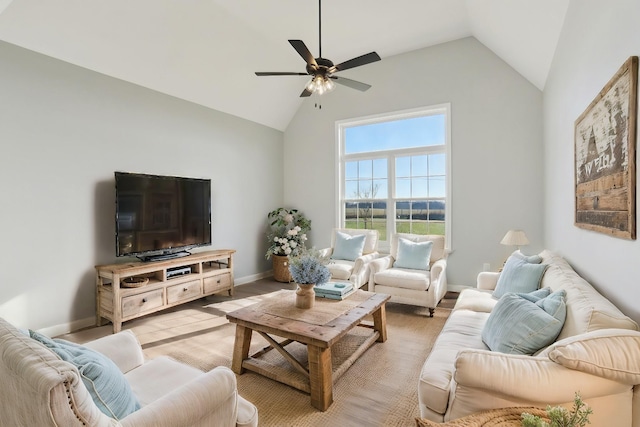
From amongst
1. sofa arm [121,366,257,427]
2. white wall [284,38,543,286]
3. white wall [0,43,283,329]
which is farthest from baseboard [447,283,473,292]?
white wall [0,43,283,329]

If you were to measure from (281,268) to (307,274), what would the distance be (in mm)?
2889

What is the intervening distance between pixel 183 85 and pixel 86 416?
4.13 m

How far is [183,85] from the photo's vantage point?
4.10 meters

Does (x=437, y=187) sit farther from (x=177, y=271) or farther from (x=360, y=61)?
(x=177, y=271)

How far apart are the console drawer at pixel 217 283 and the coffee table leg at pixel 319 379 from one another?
2.48m

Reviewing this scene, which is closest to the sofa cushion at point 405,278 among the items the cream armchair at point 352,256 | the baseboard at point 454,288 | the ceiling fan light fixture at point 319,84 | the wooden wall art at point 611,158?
the cream armchair at point 352,256

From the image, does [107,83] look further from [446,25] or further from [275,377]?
[446,25]

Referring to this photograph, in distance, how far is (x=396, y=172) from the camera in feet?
16.6

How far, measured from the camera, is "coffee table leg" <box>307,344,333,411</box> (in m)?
2.00

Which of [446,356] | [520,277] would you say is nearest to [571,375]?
[446,356]

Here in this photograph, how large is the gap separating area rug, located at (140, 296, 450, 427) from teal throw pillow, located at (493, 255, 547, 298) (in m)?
0.88

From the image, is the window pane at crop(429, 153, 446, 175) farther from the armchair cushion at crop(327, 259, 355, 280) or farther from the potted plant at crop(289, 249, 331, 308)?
the potted plant at crop(289, 249, 331, 308)

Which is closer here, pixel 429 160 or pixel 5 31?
pixel 5 31

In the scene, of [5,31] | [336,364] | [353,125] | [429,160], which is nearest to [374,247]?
[429,160]
